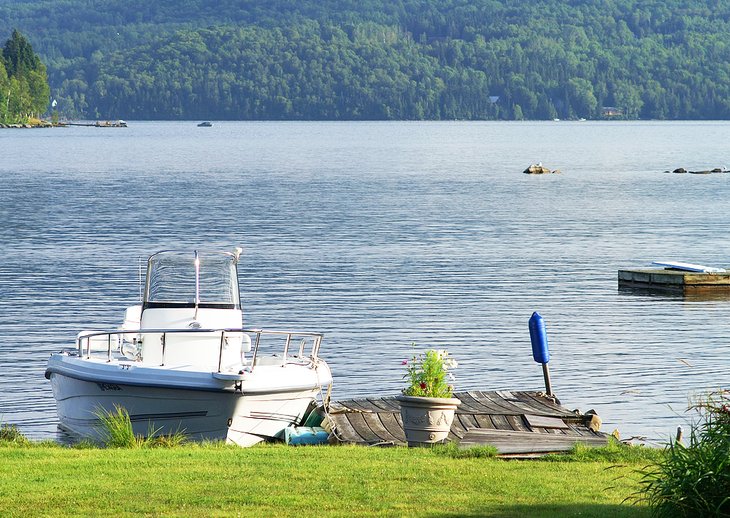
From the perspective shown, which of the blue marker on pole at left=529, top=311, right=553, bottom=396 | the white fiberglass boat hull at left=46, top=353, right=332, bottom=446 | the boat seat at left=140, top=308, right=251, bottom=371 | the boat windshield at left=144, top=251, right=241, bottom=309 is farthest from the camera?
the blue marker on pole at left=529, top=311, right=553, bottom=396

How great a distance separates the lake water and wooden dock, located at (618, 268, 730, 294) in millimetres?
909

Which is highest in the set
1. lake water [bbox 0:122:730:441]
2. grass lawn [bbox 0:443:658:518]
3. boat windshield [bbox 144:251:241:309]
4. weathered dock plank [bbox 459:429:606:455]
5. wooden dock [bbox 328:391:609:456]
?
boat windshield [bbox 144:251:241:309]

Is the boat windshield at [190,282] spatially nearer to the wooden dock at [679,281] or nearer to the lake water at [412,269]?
the lake water at [412,269]

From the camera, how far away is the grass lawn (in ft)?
38.1

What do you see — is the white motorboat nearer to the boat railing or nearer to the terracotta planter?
the boat railing

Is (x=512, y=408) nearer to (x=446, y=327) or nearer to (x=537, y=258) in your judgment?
(x=446, y=327)

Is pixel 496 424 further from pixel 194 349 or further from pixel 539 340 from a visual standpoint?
pixel 194 349

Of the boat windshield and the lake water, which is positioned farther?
the lake water

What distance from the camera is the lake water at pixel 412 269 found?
27.3 metres

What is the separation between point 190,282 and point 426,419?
670 centimetres

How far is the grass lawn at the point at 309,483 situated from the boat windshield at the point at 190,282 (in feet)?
19.0

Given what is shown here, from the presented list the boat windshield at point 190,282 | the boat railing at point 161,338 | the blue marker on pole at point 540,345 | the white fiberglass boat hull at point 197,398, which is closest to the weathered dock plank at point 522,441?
the boat railing at point 161,338

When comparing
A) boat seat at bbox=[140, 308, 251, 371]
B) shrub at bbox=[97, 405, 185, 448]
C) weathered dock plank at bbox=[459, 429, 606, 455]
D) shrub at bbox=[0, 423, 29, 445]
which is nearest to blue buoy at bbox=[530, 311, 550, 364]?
boat seat at bbox=[140, 308, 251, 371]

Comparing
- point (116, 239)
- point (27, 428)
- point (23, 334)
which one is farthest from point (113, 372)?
point (116, 239)
